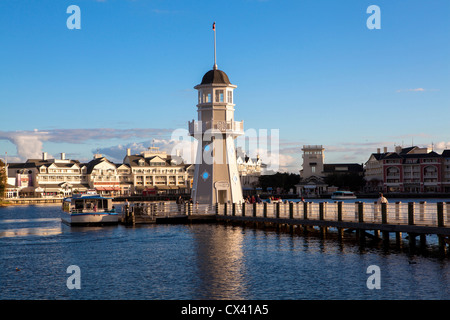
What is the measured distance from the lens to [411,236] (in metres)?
32.1

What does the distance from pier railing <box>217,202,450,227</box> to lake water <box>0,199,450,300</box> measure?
73.0 inches

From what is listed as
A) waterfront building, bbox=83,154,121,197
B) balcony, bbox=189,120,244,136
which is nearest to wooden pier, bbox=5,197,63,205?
waterfront building, bbox=83,154,121,197

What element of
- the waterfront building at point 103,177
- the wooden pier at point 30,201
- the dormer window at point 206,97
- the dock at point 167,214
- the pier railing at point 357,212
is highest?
the dormer window at point 206,97

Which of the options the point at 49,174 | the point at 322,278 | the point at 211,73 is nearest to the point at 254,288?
the point at 322,278

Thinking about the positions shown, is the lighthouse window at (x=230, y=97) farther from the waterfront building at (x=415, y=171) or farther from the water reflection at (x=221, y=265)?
the waterfront building at (x=415, y=171)

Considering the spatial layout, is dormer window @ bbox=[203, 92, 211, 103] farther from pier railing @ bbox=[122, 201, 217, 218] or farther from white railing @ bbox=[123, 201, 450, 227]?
pier railing @ bbox=[122, 201, 217, 218]

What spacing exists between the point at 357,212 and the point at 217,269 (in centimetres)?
1290

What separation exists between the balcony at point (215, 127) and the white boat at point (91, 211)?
12.0m

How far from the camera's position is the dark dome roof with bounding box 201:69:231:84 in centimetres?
5178

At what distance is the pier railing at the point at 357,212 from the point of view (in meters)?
30.8

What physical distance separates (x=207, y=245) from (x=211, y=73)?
19935mm

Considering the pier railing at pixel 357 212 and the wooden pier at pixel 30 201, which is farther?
the wooden pier at pixel 30 201

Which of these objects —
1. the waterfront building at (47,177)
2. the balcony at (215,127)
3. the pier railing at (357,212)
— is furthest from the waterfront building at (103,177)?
the pier railing at (357,212)

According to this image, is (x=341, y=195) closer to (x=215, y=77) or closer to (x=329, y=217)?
(x=215, y=77)
